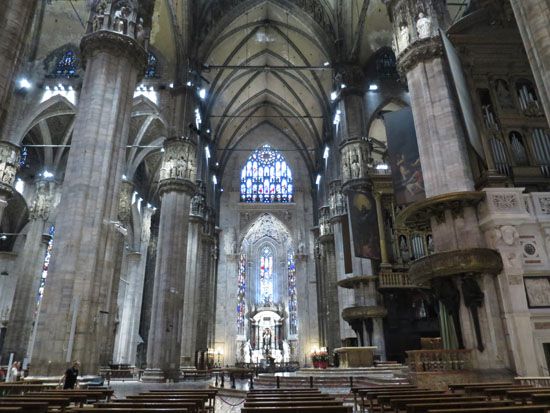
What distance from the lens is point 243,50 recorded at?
107ft

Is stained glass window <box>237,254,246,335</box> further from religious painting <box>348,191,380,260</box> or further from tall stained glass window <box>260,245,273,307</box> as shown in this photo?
religious painting <box>348,191,380,260</box>

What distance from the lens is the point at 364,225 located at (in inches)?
803

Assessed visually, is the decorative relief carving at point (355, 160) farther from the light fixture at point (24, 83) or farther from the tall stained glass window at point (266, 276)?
the tall stained glass window at point (266, 276)

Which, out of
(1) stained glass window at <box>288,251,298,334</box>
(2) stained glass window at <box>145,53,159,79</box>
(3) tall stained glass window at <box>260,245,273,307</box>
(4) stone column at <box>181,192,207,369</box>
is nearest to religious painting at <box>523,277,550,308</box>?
(4) stone column at <box>181,192,207,369</box>

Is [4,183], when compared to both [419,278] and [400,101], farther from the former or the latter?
[400,101]

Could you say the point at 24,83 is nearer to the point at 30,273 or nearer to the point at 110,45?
the point at 30,273

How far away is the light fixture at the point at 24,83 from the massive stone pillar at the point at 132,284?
11044mm

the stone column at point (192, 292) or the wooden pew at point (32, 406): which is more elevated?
the stone column at point (192, 292)

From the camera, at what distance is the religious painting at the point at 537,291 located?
33.7ft

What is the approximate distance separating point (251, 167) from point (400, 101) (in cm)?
1989

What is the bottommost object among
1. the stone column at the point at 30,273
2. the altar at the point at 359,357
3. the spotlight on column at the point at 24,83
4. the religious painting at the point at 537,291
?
the altar at the point at 359,357

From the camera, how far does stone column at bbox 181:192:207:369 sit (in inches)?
969

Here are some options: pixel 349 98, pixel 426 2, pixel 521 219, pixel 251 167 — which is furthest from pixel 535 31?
pixel 251 167

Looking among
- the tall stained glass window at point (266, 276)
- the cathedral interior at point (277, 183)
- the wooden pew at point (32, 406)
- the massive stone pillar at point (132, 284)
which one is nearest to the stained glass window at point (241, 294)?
the cathedral interior at point (277, 183)
